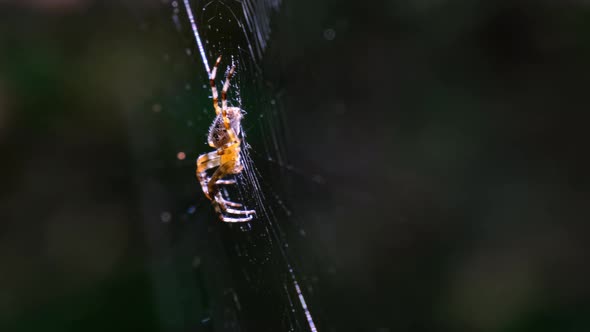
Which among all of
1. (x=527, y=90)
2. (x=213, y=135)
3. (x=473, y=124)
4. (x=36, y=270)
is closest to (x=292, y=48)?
(x=473, y=124)

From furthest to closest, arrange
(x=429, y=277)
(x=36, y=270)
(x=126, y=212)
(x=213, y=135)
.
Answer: (x=126, y=212) < (x=36, y=270) < (x=429, y=277) < (x=213, y=135)

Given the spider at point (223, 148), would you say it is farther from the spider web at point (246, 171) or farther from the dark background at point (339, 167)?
the dark background at point (339, 167)

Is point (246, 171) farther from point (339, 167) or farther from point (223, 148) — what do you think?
point (339, 167)

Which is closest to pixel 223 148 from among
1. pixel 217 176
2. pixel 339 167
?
pixel 217 176

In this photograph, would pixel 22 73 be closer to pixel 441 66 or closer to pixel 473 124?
pixel 441 66

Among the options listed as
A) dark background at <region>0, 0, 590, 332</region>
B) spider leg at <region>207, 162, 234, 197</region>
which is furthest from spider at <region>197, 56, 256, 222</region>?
dark background at <region>0, 0, 590, 332</region>
